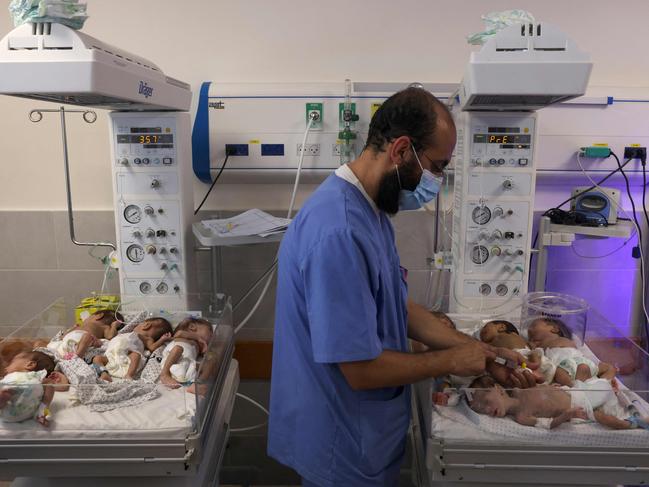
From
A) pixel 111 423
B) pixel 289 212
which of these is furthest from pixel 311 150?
pixel 111 423

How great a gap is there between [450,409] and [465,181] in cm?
100

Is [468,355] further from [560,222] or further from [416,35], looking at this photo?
[416,35]

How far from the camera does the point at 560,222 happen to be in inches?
97.3

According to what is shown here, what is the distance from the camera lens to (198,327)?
2139 millimetres

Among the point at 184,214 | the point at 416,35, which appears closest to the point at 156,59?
the point at 184,214

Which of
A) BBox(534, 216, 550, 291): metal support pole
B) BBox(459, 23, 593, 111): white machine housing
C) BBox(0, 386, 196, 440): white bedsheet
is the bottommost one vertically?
BBox(0, 386, 196, 440): white bedsheet

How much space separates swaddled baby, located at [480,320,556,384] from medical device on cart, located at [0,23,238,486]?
96 cm

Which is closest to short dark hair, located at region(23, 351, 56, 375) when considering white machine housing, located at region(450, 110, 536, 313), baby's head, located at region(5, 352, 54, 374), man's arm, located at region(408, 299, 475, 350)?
baby's head, located at region(5, 352, 54, 374)

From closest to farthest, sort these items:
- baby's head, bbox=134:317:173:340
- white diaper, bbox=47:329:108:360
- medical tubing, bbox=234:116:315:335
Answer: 1. white diaper, bbox=47:329:108:360
2. baby's head, bbox=134:317:173:340
3. medical tubing, bbox=234:116:315:335

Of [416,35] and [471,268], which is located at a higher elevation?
[416,35]

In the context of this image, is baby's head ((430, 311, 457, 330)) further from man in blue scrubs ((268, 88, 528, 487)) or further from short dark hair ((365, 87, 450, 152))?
short dark hair ((365, 87, 450, 152))

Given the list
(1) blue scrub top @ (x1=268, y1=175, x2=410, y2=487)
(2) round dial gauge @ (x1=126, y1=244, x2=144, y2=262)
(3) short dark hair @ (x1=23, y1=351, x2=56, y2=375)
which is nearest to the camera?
(1) blue scrub top @ (x1=268, y1=175, x2=410, y2=487)

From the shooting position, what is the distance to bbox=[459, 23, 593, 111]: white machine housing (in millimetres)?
1775

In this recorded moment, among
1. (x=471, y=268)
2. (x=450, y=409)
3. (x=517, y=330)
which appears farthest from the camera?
(x=471, y=268)
